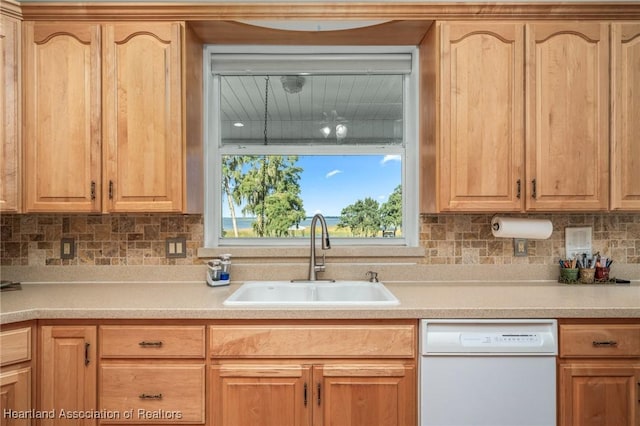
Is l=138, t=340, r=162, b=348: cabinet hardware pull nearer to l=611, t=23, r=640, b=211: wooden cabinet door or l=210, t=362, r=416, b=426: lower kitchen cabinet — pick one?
l=210, t=362, r=416, b=426: lower kitchen cabinet

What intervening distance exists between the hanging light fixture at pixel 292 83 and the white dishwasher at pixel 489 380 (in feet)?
5.19

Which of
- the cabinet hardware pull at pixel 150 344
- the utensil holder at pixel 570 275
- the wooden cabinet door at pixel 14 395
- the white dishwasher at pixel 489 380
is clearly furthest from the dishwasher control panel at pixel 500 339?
the wooden cabinet door at pixel 14 395

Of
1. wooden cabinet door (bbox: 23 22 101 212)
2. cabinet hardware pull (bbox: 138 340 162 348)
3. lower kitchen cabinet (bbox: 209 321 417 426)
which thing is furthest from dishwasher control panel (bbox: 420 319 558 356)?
wooden cabinet door (bbox: 23 22 101 212)

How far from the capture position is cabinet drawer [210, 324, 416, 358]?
153cm

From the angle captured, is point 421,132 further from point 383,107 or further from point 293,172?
point 293,172

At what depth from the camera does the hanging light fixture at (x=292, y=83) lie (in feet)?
7.56

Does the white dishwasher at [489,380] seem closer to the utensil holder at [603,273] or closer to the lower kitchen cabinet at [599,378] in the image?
the lower kitchen cabinet at [599,378]

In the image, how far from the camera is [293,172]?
7.59 ft

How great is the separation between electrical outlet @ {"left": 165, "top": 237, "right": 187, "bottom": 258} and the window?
216mm

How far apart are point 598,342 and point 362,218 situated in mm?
1261

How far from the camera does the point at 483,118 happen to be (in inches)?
71.4

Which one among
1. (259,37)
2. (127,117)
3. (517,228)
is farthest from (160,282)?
(517,228)

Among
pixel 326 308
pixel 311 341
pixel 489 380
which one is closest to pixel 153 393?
pixel 311 341

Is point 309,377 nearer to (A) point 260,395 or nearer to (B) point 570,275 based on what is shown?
(A) point 260,395
